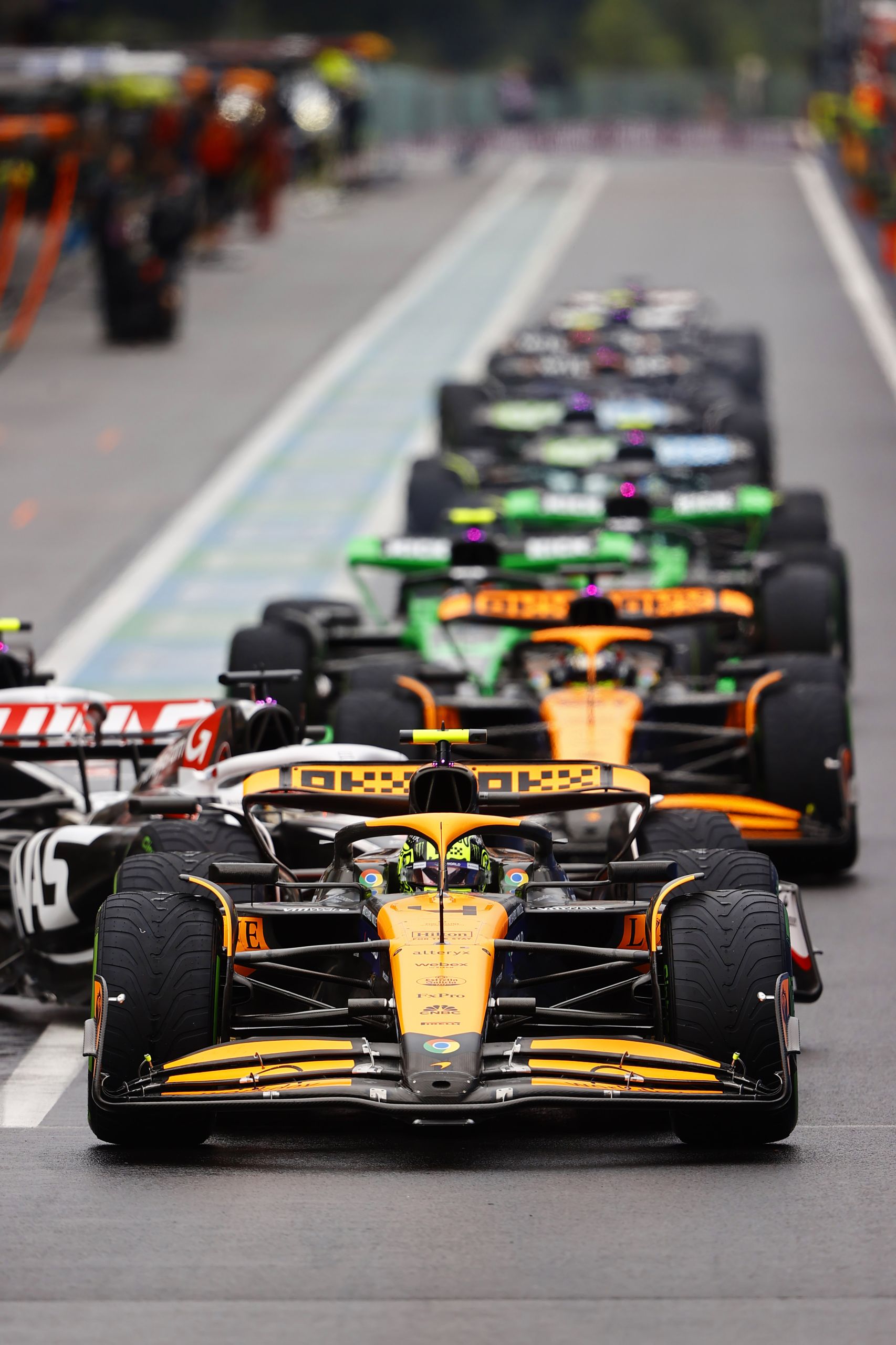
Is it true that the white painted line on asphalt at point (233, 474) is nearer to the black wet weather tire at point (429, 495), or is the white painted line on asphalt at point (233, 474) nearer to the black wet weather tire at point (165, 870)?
the black wet weather tire at point (429, 495)

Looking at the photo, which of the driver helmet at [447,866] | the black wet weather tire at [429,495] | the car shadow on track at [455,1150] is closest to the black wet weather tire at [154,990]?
the car shadow on track at [455,1150]

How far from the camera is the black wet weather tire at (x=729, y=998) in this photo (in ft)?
27.1

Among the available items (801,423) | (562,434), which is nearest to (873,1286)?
(562,434)

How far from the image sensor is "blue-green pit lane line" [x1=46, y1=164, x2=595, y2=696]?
20.0m

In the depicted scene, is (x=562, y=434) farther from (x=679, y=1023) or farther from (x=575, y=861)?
(x=679, y=1023)

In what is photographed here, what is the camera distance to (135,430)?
31.4 meters

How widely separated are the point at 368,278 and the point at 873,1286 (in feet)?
126

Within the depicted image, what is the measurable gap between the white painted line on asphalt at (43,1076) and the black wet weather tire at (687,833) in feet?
7.71

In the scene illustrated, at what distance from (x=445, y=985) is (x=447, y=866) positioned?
3.16 feet

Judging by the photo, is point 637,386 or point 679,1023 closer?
point 679,1023

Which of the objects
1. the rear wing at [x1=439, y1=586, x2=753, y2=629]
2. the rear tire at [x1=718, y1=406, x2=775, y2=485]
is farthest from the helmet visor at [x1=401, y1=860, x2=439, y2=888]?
the rear tire at [x1=718, y1=406, x2=775, y2=485]

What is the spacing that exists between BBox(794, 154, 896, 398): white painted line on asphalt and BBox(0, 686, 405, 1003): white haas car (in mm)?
22450

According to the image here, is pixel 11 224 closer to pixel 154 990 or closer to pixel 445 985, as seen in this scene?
pixel 154 990

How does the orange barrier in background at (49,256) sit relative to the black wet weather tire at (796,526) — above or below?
below
